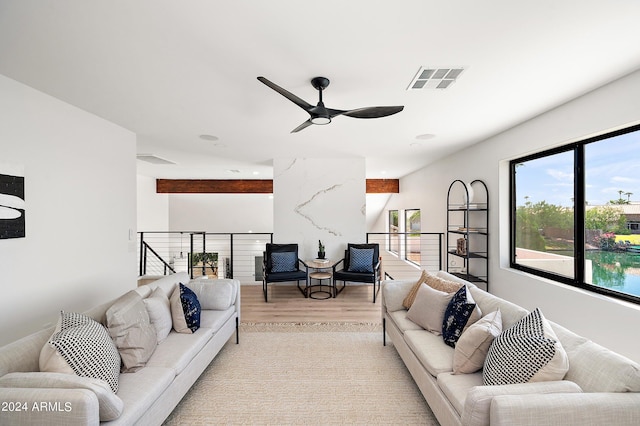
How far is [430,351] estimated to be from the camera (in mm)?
1979

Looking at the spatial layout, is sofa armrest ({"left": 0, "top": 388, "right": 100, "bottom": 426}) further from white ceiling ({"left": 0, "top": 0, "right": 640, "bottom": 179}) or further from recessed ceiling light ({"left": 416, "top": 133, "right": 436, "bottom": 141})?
recessed ceiling light ({"left": 416, "top": 133, "right": 436, "bottom": 141})

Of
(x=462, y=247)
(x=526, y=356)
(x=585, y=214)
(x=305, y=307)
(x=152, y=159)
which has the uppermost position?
(x=152, y=159)

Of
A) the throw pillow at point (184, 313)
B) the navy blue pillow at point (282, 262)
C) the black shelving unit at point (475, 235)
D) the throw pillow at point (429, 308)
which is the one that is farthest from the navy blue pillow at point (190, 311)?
the black shelving unit at point (475, 235)

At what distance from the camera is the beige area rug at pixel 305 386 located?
1.96 meters

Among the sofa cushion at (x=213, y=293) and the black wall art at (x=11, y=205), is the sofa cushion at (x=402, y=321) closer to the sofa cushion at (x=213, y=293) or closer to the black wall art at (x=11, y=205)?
the sofa cushion at (x=213, y=293)

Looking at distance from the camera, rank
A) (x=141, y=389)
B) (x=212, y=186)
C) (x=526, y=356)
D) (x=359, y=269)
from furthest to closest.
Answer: (x=212, y=186), (x=359, y=269), (x=141, y=389), (x=526, y=356)

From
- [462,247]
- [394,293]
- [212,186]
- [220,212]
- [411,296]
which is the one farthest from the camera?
[220,212]

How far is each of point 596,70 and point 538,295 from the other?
2.33 m

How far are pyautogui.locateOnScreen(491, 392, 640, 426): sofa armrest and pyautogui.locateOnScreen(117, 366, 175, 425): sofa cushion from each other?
1671 millimetres

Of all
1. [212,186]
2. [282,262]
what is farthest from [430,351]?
[212,186]

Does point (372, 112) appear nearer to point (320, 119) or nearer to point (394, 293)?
point (320, 119)

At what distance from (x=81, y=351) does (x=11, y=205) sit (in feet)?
5.54

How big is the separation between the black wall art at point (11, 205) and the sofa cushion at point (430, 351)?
326cm

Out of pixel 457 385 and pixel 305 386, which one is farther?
pixel 305 386
